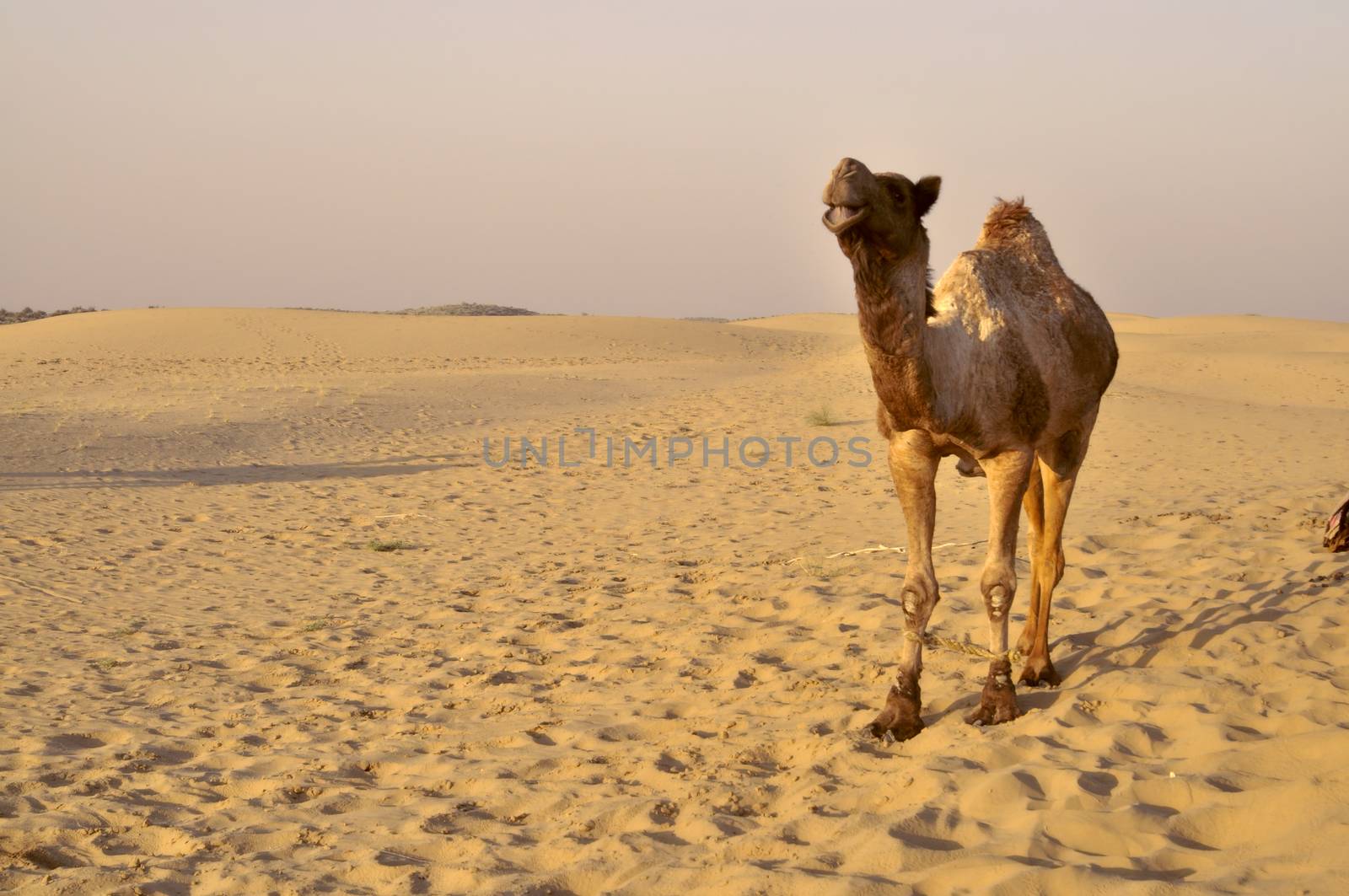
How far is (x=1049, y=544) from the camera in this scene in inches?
230

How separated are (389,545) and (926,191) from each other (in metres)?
7.61

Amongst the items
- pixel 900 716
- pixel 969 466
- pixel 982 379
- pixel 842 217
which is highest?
pixel 842 217

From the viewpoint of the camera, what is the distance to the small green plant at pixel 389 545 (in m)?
10.4

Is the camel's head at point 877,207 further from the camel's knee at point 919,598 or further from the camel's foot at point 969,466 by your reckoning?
the camel's knee at point 919,598

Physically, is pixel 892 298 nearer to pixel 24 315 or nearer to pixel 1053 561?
pixel 1053 561

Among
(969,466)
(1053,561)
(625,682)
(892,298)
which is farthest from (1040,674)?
(892,298)

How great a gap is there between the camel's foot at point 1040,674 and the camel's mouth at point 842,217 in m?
2.86

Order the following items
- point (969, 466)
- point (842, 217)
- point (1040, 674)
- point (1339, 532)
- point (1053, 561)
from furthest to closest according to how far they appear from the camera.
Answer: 1. point (1339, 532)
2. point (1053, 561)
3. point (1040, 674)
4. point (969, 466)
5. point (842, 217)

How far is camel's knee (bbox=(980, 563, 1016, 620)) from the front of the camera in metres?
4.88

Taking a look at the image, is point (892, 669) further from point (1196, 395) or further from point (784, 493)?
point (1196, 395)

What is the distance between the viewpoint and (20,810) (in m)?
4.28

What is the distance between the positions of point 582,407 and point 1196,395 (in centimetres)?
1386

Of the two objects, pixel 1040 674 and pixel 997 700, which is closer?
pixel 997 700

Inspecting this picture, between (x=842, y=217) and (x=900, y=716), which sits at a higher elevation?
(x=842, y=217)
